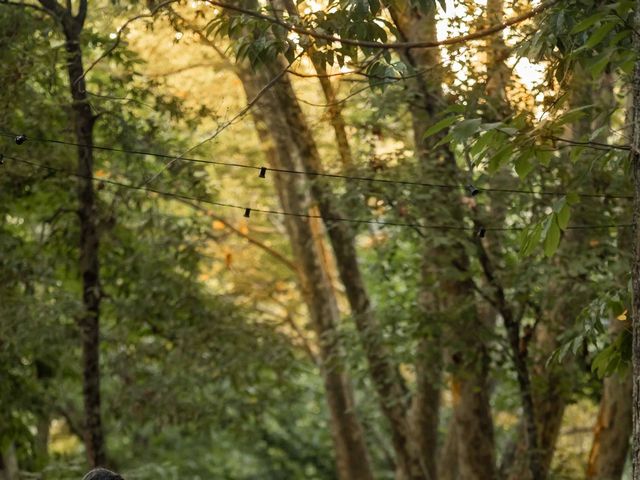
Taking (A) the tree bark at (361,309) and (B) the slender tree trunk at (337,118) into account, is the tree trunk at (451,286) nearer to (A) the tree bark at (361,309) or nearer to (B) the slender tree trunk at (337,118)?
(A) the tree bark at (361,309)

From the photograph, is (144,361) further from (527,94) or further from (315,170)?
(527,94)

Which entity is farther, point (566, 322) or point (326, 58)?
point (566, 322)

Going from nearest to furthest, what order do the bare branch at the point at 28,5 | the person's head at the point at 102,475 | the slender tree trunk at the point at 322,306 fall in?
the person's head at the point at 102,475 < the bare branch at the point at 28,5 < the slender tree trunk at the point at 322,306

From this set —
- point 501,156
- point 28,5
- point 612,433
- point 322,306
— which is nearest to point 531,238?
point 501,156

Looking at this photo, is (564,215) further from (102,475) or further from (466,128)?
(102,475)

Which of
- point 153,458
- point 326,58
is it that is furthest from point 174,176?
point 153,458

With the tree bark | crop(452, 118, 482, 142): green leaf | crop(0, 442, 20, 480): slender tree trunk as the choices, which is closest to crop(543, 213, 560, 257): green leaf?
crop(452, 118, 482, 142): green leaf

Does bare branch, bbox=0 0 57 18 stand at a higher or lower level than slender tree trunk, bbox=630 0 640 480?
higher

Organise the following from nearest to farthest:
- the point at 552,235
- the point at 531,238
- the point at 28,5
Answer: the point at 552,235 < the point at 531,238 < the point at 28,5

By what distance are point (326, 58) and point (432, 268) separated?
14.3ft

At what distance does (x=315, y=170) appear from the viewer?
12305mm

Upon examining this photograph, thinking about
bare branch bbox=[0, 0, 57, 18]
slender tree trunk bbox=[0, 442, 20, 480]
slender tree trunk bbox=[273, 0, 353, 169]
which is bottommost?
slender tree trunk bbox=[0, 442, 20, 480]

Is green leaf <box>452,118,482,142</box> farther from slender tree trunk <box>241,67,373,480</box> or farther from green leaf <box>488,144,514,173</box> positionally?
slender tree trunk <box>241,67,373,480</box>

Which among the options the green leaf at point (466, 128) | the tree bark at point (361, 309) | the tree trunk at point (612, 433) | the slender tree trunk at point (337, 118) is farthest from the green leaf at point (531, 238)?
the tree trunk at point (612, 433)
